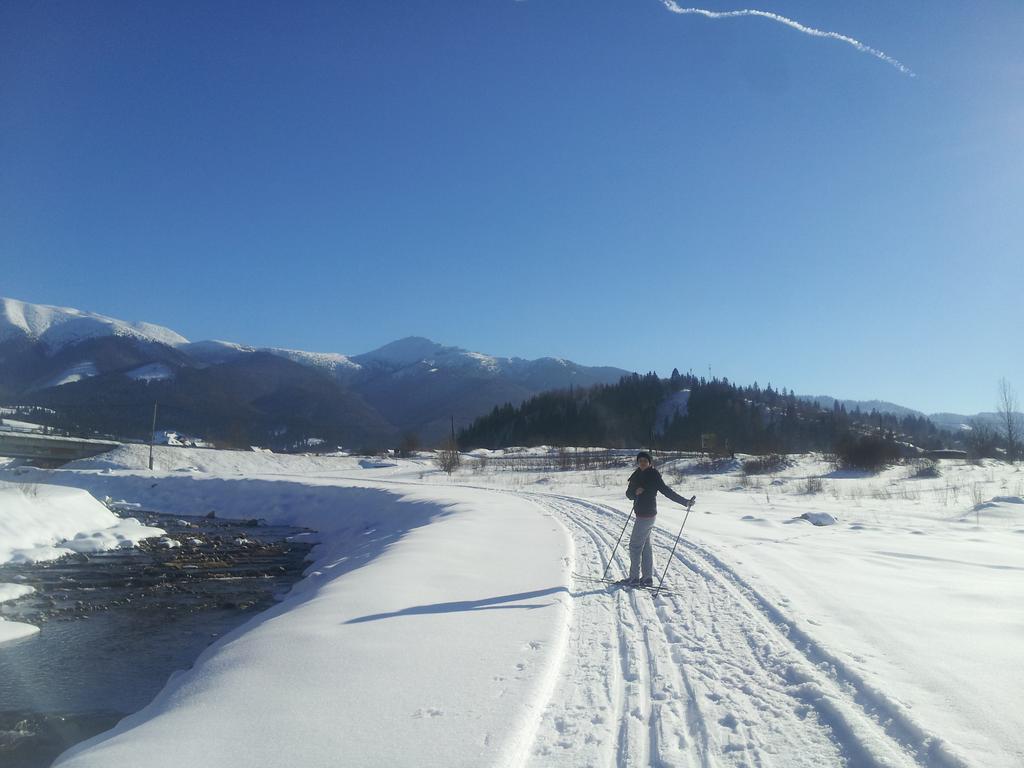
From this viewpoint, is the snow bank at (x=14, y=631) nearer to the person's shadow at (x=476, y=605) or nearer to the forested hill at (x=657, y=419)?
the person's shadow at (x=476, y=605)

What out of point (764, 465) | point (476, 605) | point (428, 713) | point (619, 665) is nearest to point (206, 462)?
point (764, 465)

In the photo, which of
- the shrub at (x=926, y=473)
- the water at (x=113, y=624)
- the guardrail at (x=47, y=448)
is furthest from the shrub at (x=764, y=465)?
the guardrail at (x=47, y=448)

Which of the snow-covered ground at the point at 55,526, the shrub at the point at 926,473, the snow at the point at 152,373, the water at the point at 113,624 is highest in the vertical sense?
the snow at the point at 152,373

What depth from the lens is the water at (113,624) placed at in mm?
6859

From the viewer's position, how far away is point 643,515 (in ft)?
31.7

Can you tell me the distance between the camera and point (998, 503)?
19.5 metres

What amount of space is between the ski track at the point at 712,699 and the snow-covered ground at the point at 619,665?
0.02 meters

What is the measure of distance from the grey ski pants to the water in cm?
622

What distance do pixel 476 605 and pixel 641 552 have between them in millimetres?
2746

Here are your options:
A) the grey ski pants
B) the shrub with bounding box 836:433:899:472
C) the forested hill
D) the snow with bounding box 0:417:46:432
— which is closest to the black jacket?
the grey ski pants

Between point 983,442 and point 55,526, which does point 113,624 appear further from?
point 983,442

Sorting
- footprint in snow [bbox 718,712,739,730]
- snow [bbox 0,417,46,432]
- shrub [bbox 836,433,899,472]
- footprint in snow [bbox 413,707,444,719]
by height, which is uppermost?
snow [bbox 0,417,46,432]

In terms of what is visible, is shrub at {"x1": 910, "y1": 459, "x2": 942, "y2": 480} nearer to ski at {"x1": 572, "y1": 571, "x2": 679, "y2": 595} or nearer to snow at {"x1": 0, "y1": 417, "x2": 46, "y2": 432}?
ski at {"x1": 572, "y1": 571, "x2": 679, "y2": 595}

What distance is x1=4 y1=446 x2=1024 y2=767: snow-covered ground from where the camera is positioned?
4195 mm
